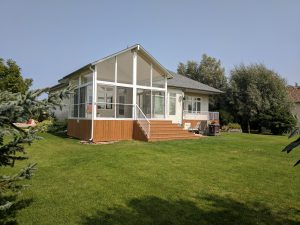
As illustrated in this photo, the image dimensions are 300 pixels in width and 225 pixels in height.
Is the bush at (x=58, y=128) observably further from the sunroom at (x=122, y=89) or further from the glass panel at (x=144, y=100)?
the glass panel at (x=144, y=100)

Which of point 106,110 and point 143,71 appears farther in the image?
point 143,71

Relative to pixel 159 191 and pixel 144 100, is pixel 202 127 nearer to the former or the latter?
pixel 144 100

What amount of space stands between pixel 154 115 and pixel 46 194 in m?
13.1

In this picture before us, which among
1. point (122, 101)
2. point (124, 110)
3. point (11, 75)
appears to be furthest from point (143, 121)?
point (11, 75)

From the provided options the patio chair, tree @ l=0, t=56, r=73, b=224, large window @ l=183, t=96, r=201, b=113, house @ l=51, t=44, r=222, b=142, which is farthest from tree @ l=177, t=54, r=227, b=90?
tree @ l=0, t=56, r=73, b=224

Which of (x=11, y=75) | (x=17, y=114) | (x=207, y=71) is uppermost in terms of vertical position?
(x=207, y=71)

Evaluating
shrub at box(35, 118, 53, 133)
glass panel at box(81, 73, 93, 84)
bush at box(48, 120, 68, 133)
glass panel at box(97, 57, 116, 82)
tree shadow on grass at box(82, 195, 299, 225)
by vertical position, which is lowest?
tree shadow on grass at box(82, 195, 299, 225)

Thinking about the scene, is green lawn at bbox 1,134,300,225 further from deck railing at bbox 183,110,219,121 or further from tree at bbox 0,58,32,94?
tree at bbox 0,58,32,94

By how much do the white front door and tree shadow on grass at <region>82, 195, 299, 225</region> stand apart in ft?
56.9

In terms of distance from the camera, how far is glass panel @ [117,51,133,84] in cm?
1578

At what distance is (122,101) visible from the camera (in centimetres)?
1741

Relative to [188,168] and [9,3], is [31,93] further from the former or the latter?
[9,3]

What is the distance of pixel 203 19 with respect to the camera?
48.2ft

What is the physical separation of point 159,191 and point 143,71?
41.7 ft
